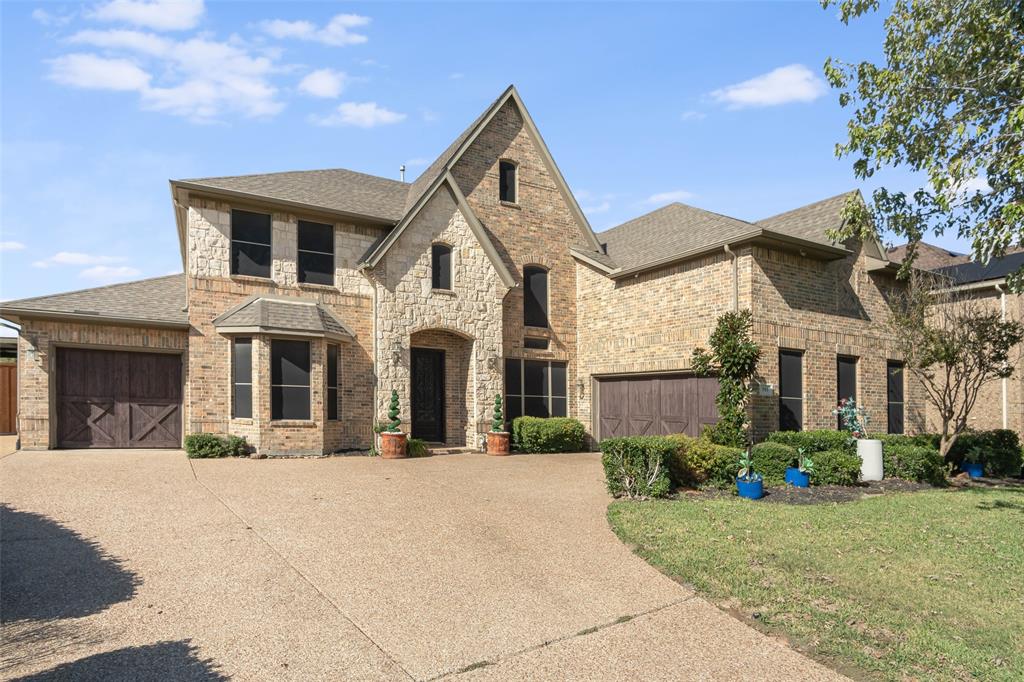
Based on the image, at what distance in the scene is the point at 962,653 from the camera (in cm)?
504

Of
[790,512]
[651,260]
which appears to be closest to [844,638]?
[790,512]

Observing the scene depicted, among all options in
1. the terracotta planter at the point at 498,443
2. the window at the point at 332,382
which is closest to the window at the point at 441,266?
the window at the point at 332,382

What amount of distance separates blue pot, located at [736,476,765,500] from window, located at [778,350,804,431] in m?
4.38

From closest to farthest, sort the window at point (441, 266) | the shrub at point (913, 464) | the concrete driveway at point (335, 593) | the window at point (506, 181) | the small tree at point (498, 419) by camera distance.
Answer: the concrete driveway at point (335, 593) → the shrub at point (913, 464) → the small tree at point (498, 419) → the window at point (441, 266) → the window at point (506, 181)

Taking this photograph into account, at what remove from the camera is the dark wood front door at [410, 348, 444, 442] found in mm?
17578

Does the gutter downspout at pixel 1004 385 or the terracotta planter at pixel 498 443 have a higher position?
the gutter downspout at pixel 1004 385

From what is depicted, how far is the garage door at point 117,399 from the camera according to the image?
14.6 meters

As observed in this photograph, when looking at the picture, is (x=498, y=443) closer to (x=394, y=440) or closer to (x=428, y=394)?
(x=428, y=394)

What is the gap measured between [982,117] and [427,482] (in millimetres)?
11012

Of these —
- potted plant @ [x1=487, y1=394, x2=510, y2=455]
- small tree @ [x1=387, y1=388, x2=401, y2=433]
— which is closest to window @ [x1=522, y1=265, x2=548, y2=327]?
potted plant @ [x1=487, y1=394, x2=510, y2=455]

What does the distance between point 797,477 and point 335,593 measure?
9348 millimetres

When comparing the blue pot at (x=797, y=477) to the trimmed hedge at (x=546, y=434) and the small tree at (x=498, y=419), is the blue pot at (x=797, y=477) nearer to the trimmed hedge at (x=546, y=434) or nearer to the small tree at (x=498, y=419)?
the trimmed hedge at (x=546, y=434)

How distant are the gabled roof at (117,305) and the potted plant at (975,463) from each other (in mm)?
19292

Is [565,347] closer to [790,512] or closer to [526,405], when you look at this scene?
[526,405]
